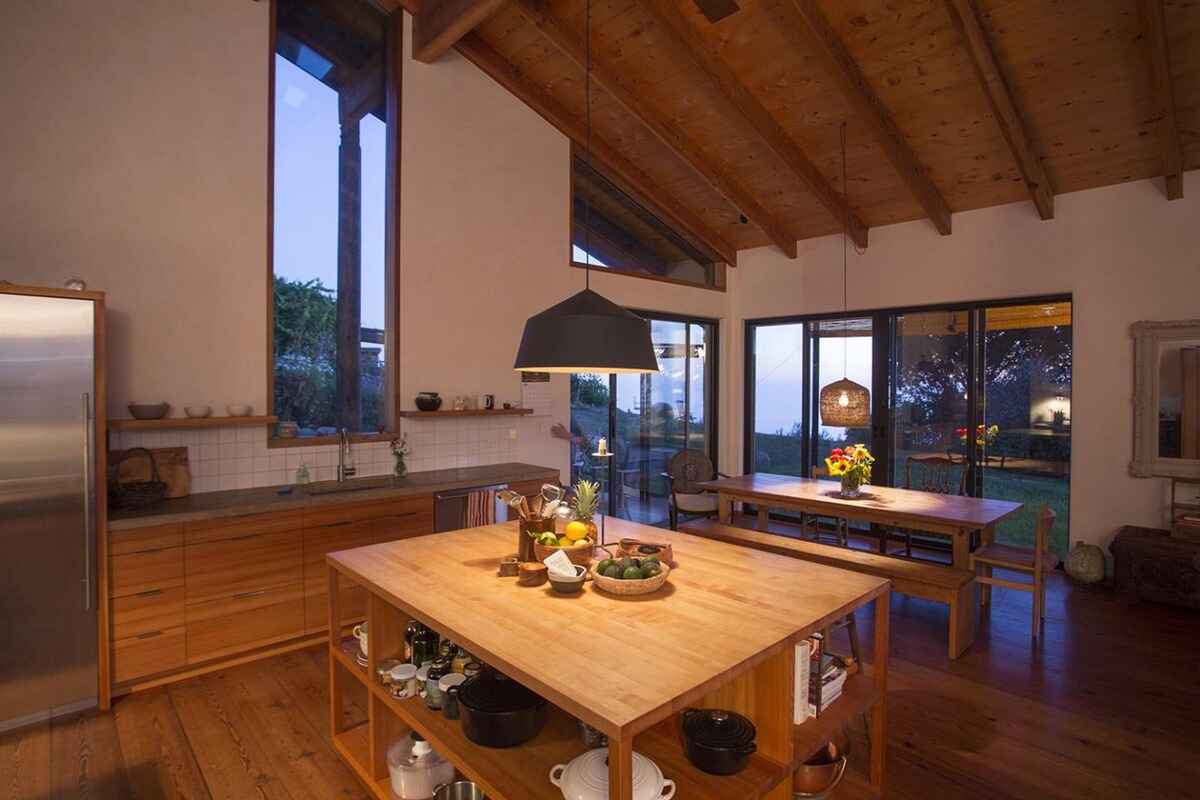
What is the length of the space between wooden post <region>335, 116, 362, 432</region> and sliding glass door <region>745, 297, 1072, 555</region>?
3.79 metres

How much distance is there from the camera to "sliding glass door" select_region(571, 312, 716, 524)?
19.9 ft

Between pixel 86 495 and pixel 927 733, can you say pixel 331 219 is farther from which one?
pixel 927 733

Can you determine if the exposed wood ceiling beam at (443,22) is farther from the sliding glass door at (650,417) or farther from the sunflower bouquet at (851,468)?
the sunflower bouquet at (851,468)

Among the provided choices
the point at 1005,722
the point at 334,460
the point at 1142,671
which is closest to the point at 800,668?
the point at 1005,722

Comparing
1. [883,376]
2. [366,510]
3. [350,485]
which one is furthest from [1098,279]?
[350,485]

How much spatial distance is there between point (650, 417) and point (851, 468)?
8.20ft

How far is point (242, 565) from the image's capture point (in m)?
3.47

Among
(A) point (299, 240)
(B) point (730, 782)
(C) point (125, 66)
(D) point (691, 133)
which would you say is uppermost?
→ (D) point (691, 133)

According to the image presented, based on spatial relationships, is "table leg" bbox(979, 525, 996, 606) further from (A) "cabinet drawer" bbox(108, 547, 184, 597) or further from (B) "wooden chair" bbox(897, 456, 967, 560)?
(A) "cabinet drawer" bbox(108, 547, 184, 597)

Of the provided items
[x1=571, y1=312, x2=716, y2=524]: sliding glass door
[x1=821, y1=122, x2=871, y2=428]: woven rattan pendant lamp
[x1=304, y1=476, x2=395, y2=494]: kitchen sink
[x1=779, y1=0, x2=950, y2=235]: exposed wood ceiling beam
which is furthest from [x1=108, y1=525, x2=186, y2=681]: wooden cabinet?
[x1=779, y1=0, x2=950, y2=235]: exposed wood ceiling beam

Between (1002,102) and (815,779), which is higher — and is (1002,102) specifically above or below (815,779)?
above

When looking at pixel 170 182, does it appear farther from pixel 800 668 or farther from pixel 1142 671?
pixel 1142 671

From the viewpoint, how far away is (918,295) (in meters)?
5.88

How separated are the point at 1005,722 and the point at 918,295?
13.1ft
